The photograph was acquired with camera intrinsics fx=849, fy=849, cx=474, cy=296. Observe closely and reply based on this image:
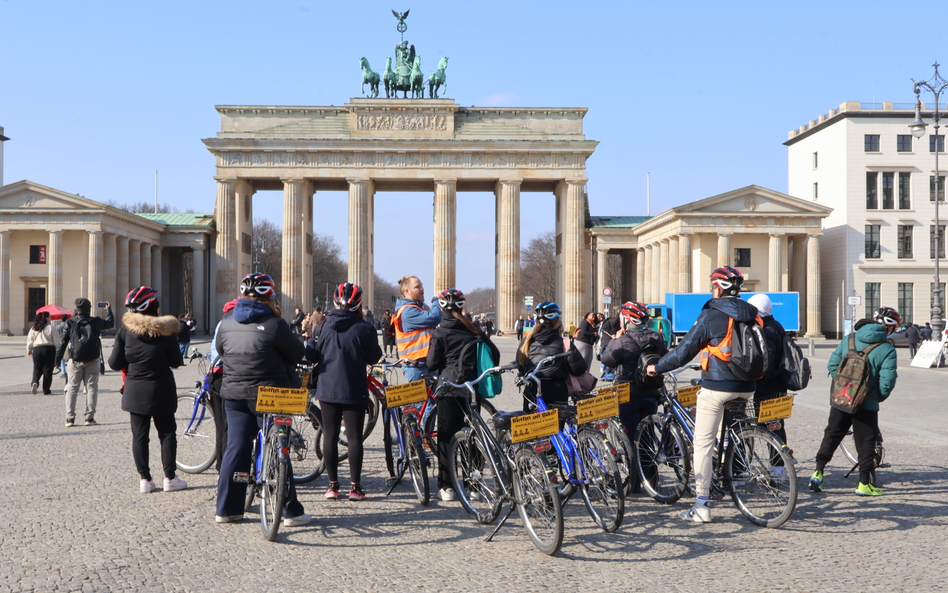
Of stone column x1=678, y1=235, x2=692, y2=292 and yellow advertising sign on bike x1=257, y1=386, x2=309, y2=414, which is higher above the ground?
stone column x1=678, y1=235, x2=692, y2=292

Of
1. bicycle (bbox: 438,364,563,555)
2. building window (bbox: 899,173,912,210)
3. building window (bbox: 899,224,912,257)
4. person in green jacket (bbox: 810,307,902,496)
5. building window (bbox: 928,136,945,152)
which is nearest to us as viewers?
bicycle (bbox: 438,364,563,555)

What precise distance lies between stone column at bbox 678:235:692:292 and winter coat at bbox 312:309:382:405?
4780 centimetres

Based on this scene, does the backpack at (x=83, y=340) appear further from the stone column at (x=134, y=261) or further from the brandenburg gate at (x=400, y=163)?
the stone column at (x=134, y=261)

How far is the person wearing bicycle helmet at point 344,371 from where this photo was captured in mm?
7676

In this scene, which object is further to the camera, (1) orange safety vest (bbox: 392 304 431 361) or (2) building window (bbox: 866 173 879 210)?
(2) building window (bbox: 866 173 879 210)

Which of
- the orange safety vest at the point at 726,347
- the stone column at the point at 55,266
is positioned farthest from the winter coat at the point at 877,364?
the stone column at the point at 55,266

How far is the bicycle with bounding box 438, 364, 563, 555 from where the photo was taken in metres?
6.06

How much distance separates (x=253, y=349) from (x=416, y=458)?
6.51ft

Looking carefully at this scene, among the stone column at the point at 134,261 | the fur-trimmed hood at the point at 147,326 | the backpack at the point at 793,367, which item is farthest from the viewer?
the stone column at the point at 134,261

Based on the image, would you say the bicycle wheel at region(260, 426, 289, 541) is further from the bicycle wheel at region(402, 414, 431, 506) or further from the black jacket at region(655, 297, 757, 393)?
the black jacket at region(655, 297, 757, 393)

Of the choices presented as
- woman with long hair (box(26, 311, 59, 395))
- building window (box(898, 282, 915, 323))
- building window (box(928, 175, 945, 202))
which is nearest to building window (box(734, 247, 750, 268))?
building window (box(898, 282, 915, 323))

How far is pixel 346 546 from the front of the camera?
21.2ft

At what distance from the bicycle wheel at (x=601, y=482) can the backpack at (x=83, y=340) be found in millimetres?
9621

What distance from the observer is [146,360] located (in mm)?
8211
